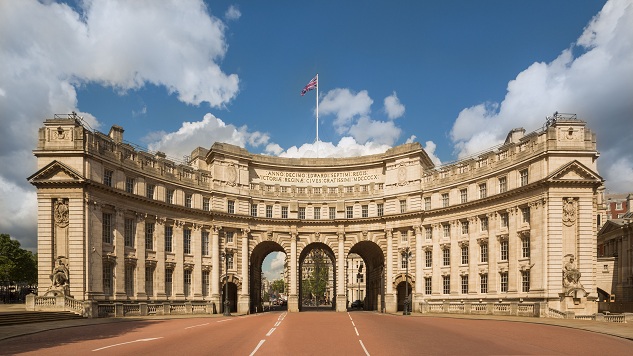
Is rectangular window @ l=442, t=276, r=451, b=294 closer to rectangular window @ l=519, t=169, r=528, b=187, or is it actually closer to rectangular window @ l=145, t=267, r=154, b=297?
rectangular window @ l=519, t=169, r=528, b=187

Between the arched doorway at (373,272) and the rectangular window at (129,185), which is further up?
the rectangular window at (129,185)

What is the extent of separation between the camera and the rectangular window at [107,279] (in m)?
45.0

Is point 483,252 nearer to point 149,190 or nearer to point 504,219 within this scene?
point 504,219

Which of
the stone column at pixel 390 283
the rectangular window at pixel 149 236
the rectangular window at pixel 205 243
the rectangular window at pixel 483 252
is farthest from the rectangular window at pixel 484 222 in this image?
the rectangular window at pixel 149 236

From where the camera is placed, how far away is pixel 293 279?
63.3 metres

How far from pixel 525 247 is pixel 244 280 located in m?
31.6

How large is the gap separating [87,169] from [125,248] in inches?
361

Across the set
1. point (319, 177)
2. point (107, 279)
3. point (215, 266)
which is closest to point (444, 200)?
point (319, 177)

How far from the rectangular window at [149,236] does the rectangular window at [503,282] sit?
116 ft

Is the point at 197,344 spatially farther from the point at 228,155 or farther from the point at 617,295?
the point at 617,295

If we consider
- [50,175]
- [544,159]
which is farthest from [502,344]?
[50,175]

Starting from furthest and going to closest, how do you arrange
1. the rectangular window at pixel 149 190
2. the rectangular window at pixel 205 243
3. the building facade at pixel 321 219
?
1. the rectangular window at pixel 205 243
2. the rectangular window at pixel 149 190
3. the building facade at pixel 321 219

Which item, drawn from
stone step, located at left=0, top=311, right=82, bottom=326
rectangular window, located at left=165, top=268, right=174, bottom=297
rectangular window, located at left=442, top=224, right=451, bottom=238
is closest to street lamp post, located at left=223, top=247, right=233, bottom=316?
rectangular window, located at left=165, top=268, right=174, bottom=297

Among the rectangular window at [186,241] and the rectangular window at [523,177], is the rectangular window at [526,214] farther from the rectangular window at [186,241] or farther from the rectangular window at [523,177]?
the rectangular window at [186,241]
